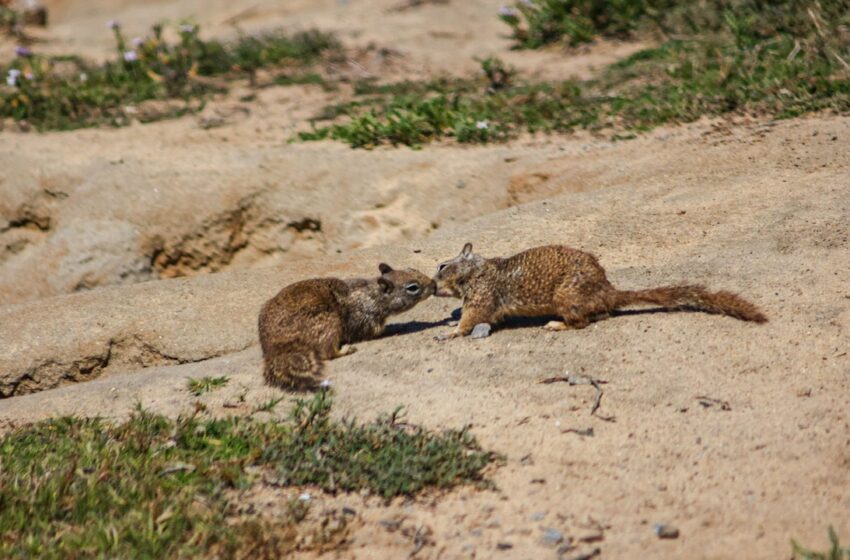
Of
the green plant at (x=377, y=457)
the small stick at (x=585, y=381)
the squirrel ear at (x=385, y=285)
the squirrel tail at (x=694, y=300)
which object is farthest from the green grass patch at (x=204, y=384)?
the squirrel tail at (x=694, y=300)

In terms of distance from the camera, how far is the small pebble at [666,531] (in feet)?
13.8

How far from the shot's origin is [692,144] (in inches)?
344

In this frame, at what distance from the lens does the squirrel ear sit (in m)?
6.78

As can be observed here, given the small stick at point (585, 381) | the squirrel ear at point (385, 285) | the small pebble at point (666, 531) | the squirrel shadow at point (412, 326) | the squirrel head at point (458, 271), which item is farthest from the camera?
the squirrel shadow at point (412, 326)

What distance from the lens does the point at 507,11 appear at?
538 inches

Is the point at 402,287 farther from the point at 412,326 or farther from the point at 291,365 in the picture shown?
the point at 291,365

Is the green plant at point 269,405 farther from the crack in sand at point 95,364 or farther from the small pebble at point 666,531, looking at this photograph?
the small pebble at point 666,531

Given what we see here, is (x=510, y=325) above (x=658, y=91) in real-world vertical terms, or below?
below

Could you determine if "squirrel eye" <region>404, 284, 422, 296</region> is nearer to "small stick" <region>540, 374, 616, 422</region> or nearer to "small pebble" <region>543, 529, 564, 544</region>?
"small stick" <region>540, 374, 616, 422</region>

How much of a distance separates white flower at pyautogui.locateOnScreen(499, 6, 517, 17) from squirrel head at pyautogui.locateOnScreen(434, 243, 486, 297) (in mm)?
6940

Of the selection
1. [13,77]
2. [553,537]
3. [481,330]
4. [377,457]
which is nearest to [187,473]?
[377,457]

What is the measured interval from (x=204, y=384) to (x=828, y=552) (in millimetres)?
3250

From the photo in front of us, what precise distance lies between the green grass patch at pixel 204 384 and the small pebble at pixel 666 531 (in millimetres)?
2566

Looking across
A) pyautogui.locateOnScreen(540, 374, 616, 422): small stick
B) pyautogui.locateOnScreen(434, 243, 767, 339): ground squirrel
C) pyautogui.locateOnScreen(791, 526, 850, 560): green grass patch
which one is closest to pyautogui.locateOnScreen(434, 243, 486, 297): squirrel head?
pyautogui.locateOnScreen(434, 243, 767, 339): ground squirrel
